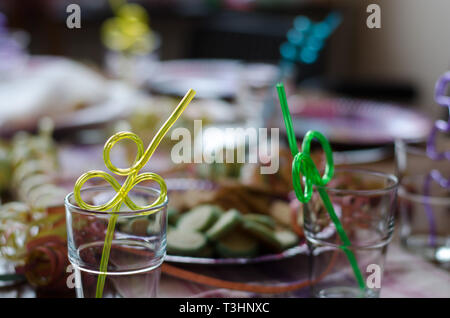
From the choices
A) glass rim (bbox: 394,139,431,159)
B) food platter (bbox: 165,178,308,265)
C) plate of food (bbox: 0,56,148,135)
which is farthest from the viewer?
plate of food (bbox: 0,56,148,135)

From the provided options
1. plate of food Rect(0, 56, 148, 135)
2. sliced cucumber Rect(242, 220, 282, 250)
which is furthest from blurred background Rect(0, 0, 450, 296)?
sliced cucumber Rect(242, 220, 282, 250)

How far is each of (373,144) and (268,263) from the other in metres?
0.46

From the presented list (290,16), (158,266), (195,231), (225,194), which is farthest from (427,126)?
(290,16)

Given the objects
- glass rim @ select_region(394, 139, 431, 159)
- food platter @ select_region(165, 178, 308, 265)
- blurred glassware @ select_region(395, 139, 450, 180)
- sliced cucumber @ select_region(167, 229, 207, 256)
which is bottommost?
food platter @ select_region(165, 178, 308, 265)

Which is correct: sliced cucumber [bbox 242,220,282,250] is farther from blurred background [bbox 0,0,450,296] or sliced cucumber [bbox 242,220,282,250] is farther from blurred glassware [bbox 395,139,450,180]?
blurred glassware [bbox 395,139,450,180]

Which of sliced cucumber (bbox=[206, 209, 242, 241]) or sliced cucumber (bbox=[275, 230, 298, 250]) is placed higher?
sliced cucumber (bbox=[206, 209, 242, 241])

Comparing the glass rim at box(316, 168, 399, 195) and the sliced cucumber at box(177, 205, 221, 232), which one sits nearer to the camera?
the glass rim at box(316, 168, 399, 195)

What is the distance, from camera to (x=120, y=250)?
0.43 m

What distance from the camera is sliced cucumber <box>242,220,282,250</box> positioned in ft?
1.90

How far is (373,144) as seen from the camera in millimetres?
983

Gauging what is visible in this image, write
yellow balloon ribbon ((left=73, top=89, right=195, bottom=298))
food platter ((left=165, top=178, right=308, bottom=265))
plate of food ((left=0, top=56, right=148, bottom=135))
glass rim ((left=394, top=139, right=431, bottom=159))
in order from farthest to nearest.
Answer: plate of food ((left=0, top=56, right=148, bottom=135)) < glass rim ((left=394, top=139, right=431, bottom=159)) < food platter ((left=165, top=178, right=308, bottom=265)) < yellow balloon ribbon ((left=73, top=89, right=195, bottom=298))

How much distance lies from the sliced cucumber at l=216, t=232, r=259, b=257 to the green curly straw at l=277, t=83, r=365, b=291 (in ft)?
0.35

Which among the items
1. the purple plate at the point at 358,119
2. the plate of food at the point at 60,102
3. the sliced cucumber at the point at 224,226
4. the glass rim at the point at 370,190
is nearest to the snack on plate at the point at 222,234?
the sliced cucumber at the point at 224,226
